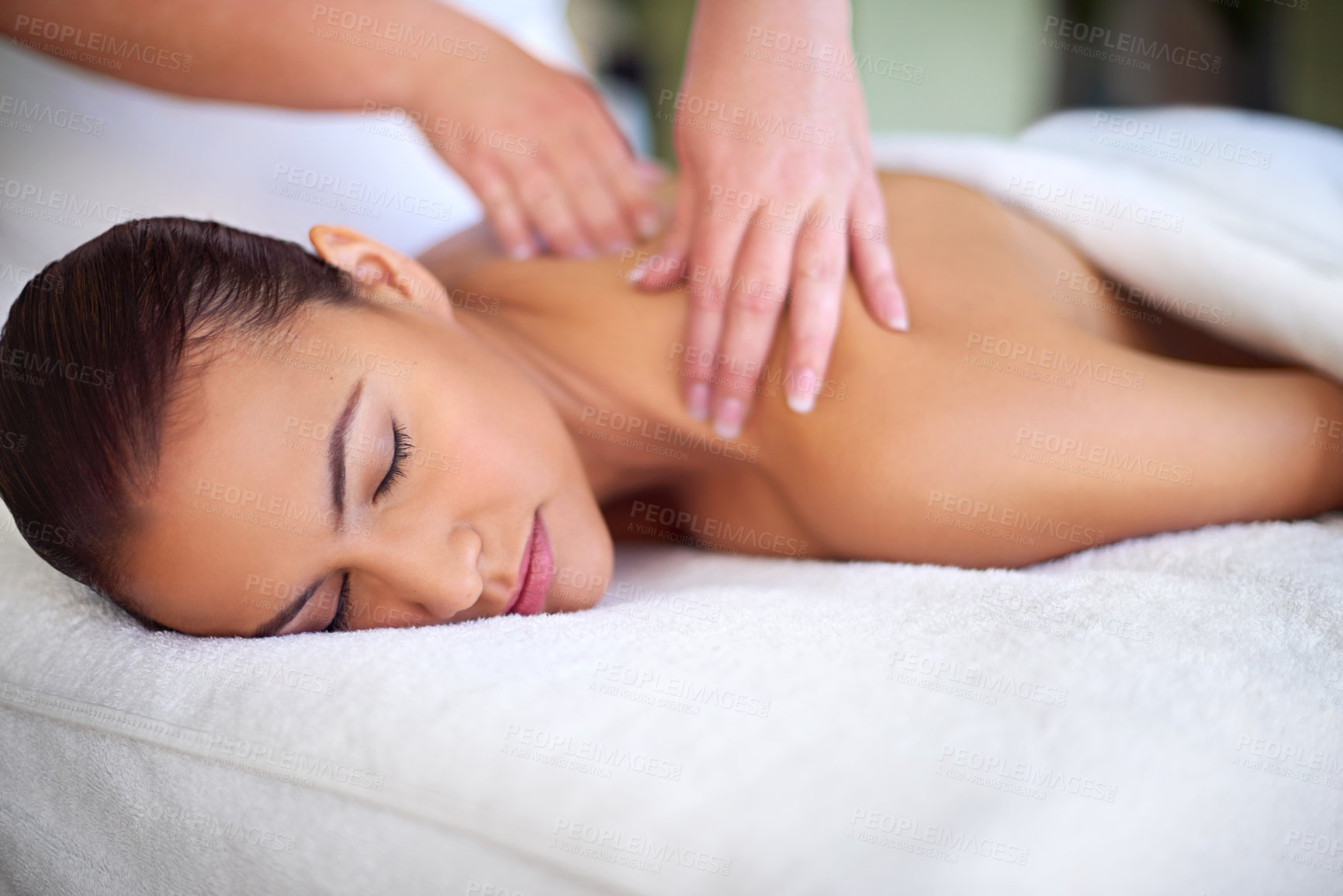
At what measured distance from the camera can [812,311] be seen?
2.53ft

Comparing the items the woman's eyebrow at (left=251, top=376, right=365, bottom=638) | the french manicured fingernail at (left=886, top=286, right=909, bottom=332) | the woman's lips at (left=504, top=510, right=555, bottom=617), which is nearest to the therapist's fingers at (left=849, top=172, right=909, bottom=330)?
the french manicured fingernail at (left=886, top=286, right=909, bottom=332)

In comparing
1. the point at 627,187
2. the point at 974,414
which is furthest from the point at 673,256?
the point at 974,414

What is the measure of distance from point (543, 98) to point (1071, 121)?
0.72 meters

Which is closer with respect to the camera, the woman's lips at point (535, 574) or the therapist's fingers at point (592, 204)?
the woman's lips at point (535, 574)

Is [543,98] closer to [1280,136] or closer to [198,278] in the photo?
[198,278]

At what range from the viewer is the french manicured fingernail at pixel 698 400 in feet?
2.74

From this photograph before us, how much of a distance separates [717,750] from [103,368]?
50cm

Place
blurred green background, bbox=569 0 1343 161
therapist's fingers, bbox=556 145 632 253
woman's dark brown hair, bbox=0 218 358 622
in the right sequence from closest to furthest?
woman's dark brown hair, bbox=0 218 358 622
therapist's fingers, bbox=556 145 632 253
blurred green background, bbox=569 0 1343 161

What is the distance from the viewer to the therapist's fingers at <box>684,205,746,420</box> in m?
0.80

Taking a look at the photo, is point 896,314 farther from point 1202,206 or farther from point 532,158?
point 532,158

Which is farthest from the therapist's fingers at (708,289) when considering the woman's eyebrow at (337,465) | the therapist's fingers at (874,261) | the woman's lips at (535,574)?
the woman's eyebrow at (337,465)

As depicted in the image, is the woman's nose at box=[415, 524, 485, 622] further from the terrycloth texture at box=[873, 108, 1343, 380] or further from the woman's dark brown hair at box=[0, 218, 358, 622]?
the terrycloth texture at box=[873, 108, 1343, 380]

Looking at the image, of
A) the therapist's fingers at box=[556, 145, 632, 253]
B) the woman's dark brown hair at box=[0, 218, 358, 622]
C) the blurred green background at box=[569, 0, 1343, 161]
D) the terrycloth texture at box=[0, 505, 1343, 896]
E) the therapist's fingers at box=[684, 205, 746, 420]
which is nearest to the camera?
the terrycloth texture at box=[0, 505, 1343, 896]

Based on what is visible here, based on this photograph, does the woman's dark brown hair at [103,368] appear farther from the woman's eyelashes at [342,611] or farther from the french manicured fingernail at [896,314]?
the french manicured fingernail at [896,314]
